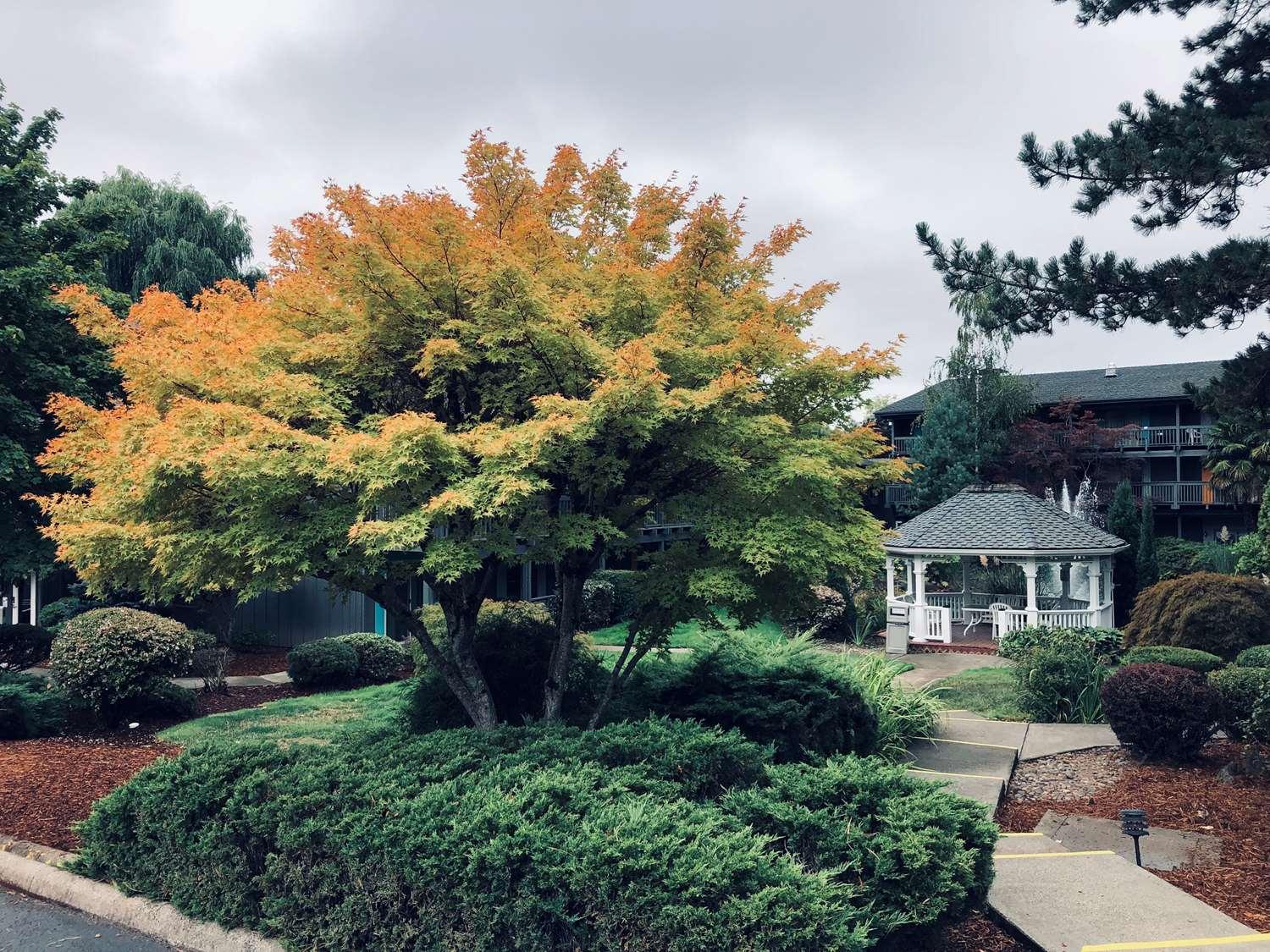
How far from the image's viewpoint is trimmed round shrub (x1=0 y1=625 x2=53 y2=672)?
1517 centimetres

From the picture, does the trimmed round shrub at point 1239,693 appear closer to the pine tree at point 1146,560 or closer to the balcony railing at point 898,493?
the pine tree at point 1146,560

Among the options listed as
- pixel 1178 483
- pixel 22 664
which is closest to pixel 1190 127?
pixel 22 664

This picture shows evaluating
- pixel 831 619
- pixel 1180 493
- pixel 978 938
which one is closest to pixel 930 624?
pixel 831 619

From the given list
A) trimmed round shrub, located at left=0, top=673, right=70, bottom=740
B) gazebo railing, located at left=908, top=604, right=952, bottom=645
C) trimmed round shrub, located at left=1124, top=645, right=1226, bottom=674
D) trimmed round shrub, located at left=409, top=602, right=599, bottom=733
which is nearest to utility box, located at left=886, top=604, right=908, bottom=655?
gazebo railing, located at left=908, top=604, right=952, bottom=645

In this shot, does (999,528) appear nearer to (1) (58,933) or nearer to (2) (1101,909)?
(2) (1101,909)

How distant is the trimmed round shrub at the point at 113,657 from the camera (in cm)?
1074

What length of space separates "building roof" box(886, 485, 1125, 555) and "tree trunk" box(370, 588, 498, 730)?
42.5 ft

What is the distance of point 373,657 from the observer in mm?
15547

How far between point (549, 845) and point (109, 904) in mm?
3148

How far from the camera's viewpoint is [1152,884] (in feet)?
18.3

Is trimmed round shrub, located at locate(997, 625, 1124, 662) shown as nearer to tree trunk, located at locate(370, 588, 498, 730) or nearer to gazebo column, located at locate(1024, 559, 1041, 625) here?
gazebo column, located at locate(1024, 559, 1041, 625)

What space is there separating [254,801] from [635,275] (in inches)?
172

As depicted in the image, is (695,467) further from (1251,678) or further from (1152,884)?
(1251,678)

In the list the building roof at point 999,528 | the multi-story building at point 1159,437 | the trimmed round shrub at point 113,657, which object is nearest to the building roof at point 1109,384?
the multi-story building at point 1159,437
